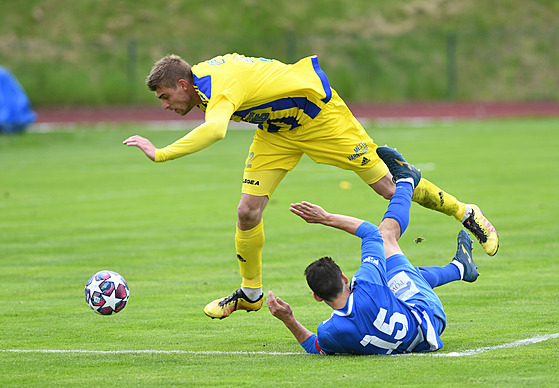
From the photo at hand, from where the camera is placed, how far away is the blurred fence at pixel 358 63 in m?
45.9

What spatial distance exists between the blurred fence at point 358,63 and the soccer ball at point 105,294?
38382 millimetres

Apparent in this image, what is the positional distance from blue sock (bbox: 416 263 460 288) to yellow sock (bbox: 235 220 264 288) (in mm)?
1604

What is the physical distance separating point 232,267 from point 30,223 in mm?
5383

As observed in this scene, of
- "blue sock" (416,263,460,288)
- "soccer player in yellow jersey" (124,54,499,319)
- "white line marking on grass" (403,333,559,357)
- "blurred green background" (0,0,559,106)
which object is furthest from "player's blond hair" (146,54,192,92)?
"blurred green background" (0,0,559,106)

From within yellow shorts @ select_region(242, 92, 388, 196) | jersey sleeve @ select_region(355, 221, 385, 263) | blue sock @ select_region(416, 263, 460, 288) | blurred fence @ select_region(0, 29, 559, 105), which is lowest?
blurred fence @ select_region(0, 29, 559, 105)

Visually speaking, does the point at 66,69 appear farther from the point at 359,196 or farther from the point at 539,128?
the point at 359,196

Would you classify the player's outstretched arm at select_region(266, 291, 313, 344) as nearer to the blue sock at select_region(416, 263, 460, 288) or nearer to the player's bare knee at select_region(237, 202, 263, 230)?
the blue sock at select_region(416, 263, 460, 288)

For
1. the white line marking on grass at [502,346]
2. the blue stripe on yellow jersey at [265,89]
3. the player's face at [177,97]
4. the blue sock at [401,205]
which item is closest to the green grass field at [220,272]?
the white line marking on grass at [502,346]

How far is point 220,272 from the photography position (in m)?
11.1

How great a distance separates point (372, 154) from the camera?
8641 millimetres

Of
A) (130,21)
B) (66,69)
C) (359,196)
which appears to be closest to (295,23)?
(130,21)

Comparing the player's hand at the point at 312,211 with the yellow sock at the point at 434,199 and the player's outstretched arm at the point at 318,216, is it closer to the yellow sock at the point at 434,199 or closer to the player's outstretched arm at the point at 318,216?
the player's outstretched arm at the point at 318,216

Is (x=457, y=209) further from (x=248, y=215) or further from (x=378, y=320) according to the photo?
(x=378, y=320)

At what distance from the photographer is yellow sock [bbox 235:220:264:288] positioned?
343 inches
